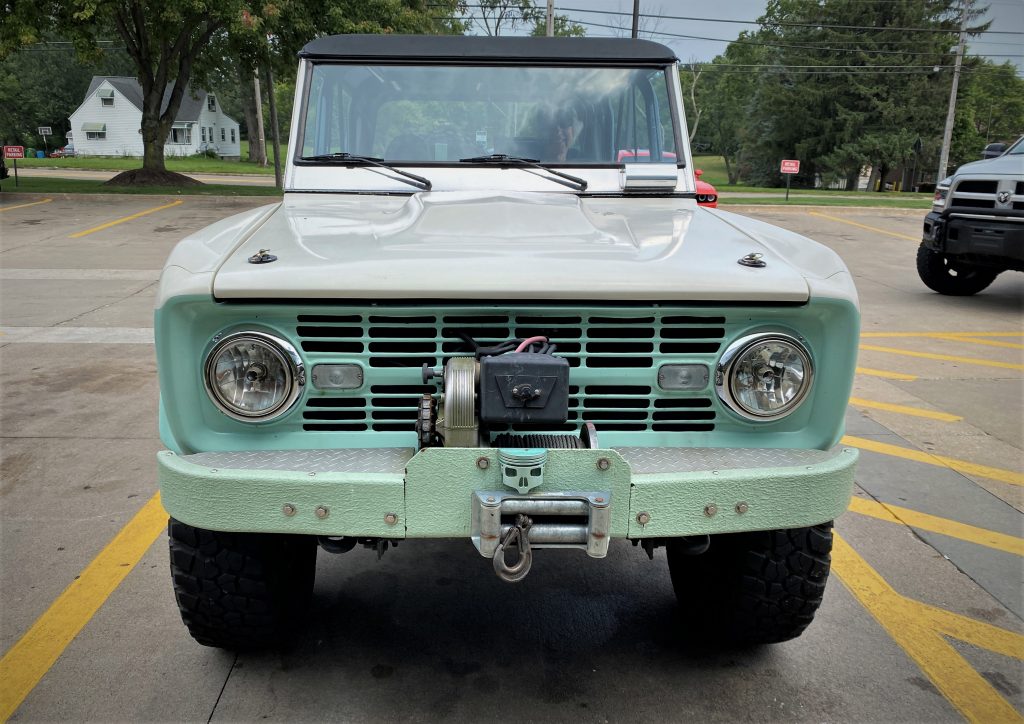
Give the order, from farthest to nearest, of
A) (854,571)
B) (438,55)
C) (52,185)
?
1. (52,185)
2. (438,55)
3. (854,571)

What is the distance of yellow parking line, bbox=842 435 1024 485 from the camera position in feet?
15.1

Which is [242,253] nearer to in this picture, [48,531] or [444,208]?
[444,208]

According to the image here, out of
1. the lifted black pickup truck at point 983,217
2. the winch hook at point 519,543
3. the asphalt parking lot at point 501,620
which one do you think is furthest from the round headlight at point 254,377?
the lifted black pickup truck at point 983,217

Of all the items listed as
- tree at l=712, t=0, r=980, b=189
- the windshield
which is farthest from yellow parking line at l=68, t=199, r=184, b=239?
tree at l=712, t=0, r=980, b=189

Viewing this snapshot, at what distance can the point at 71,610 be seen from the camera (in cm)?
309

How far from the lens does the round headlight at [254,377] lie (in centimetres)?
227

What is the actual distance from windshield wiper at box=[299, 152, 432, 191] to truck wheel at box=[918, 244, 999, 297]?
8164 mm

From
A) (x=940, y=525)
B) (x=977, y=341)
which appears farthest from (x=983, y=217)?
(x=940, y=525)

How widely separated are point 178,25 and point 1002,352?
18779mm

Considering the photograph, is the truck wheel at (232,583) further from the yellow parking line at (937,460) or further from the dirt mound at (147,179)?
the dirt mound at (147,179)

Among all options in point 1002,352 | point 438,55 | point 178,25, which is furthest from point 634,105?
point 178,25

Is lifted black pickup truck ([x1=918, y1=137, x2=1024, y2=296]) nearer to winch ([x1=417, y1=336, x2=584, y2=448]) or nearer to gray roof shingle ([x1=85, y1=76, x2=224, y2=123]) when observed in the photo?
winch ([x1=417, y1=336, x2=584, y2=448])

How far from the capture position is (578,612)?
3.16m

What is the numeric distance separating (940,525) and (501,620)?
7.17ft
